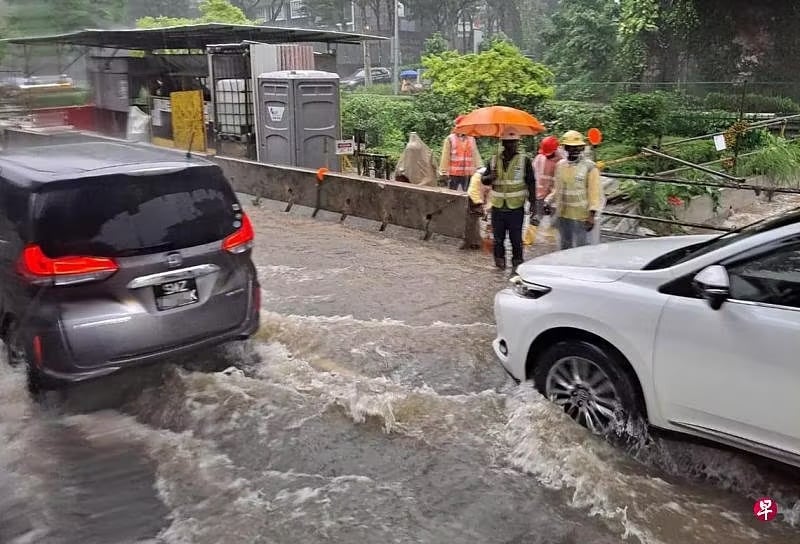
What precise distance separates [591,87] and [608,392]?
2773cm

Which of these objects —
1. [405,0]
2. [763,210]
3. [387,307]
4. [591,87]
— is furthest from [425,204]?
[405,0]

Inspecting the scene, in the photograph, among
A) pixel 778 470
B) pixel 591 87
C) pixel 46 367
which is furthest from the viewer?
pixel 591 87

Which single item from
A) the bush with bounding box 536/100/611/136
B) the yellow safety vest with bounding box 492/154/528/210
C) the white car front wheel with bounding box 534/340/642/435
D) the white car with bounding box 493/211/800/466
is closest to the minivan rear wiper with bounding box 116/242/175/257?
the white car with bounding box 493/211/800/466

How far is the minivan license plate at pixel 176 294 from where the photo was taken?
4957 mm

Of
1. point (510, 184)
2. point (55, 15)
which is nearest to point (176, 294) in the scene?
point (510, 184)

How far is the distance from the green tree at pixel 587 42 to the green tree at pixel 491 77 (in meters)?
23.3

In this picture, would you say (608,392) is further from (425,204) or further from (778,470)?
(425,204)

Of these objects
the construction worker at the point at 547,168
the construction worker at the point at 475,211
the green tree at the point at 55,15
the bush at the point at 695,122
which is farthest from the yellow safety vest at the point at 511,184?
the green tree at the point at 55,15

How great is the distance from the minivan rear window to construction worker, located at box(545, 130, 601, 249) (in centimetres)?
380

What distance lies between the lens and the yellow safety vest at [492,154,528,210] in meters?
8.21

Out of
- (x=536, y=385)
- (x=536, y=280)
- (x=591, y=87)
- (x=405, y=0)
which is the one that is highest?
(x=405, y=0)

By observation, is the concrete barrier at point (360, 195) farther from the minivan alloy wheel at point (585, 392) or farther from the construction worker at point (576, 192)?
the minivan alloy wheel at point (585, 392)

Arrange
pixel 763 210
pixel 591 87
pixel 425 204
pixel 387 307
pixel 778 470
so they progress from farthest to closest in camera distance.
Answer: pixel 591 87 → pixel 763 210 → pixel 425 204 → pixel 387 307 → pixel 778 470

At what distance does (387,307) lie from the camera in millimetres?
7711
